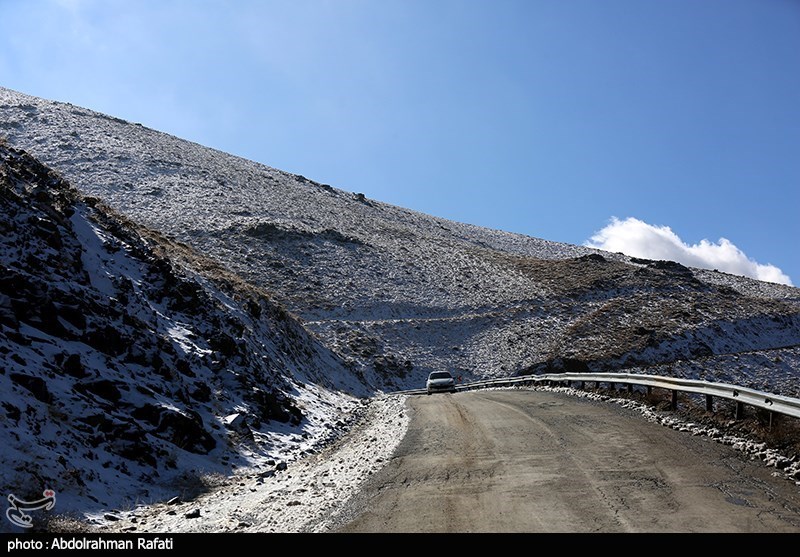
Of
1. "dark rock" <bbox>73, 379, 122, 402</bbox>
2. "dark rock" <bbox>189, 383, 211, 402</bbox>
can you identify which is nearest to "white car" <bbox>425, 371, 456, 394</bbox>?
"dark rock" <bbox>189, 383, 211, 402</bbox>

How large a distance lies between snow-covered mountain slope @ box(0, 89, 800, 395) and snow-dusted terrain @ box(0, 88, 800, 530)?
0.27 metres

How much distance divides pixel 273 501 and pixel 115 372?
19.6 ft

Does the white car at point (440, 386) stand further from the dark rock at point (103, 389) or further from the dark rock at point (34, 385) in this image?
the dark rock at point (34, 385)

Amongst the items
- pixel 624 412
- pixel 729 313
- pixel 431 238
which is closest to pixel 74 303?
pixel 624 412

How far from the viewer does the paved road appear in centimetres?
611

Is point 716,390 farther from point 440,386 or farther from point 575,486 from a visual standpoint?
point 440,386

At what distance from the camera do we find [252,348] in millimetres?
20641

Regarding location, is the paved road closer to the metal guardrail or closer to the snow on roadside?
the snow on roadside

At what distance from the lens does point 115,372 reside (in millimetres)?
12531

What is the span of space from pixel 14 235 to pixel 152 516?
10.2m

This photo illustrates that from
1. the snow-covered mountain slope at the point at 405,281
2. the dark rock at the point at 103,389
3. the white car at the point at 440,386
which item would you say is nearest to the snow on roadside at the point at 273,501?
the dark rock at the point at 103,389

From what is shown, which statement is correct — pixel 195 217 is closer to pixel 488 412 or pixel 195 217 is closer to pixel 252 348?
pixel 252 348

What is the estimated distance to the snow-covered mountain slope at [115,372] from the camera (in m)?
9.27

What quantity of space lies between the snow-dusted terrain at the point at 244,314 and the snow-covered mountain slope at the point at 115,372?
0.18 feet
